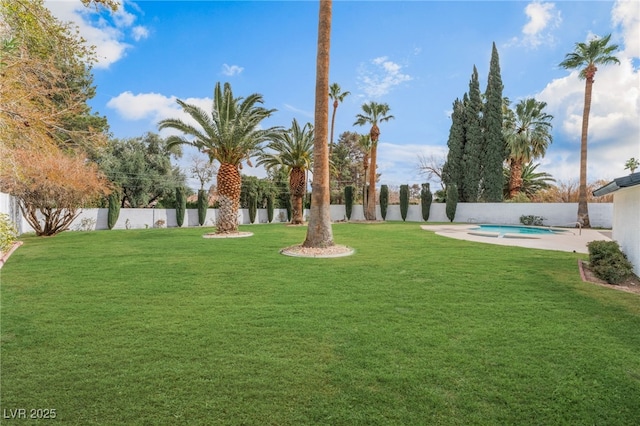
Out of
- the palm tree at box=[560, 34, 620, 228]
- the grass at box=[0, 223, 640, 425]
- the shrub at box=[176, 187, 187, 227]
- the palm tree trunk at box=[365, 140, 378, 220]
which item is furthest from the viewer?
the palm tree trunk at box=[365, 140, 378, 220]

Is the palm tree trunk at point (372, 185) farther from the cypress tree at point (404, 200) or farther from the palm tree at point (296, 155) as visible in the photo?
the palm tree at point (296, 155)

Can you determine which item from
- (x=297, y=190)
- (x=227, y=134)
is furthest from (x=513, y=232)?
(x=227, y=134)

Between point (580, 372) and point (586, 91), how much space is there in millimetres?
25152

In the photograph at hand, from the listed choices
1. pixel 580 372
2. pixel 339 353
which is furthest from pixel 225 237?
pixel 580 372

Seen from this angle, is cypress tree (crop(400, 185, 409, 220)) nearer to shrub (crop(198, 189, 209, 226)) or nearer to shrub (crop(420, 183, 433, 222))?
shrub (crop(420, 183, 433, 222))

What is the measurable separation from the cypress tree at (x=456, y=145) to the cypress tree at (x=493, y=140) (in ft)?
7.18

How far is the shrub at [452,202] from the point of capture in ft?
96.0

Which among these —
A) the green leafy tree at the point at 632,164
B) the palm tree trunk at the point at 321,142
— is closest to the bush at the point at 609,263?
the palm tree trunk at the point at 321,142

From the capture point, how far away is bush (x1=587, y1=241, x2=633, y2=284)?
678cm

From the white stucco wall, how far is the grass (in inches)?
59.2

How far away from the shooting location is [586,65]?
2148cm

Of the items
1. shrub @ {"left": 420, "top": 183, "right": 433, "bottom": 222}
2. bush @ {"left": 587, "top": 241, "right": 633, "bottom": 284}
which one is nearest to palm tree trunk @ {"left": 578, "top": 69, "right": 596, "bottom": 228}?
shrub @ {"left": 420, "top": 183, "right": 433, "bottom": 222}

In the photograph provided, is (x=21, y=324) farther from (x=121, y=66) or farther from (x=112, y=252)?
(x=121, y=66)

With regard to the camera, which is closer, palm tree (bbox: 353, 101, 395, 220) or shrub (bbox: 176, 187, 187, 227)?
shrub (bbox: 176, 187, 187, 227)
